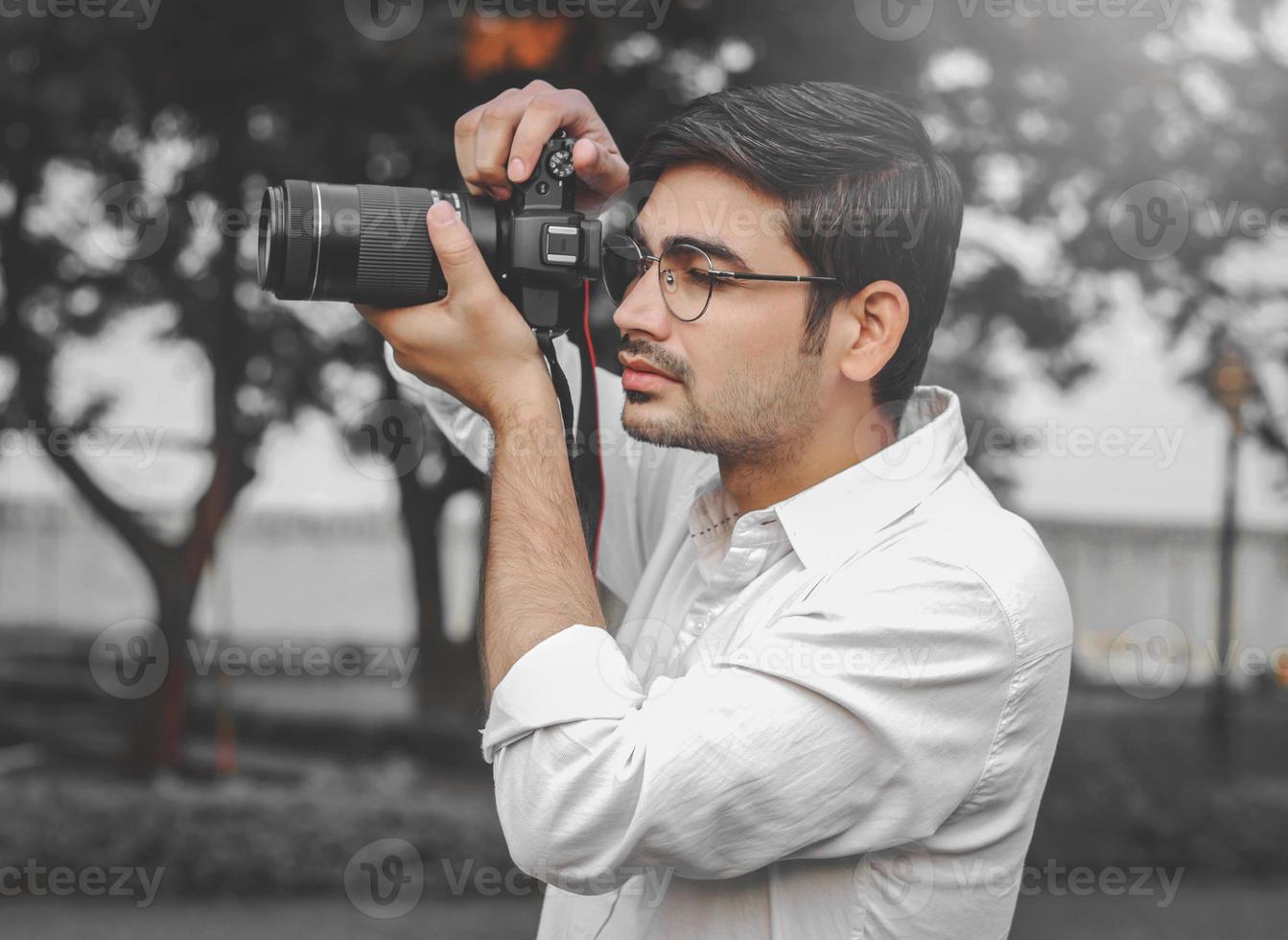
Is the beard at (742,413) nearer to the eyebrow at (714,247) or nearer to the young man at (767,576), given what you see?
the young man at (767,576)

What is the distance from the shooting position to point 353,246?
1589 mm

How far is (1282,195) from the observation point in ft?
19.4

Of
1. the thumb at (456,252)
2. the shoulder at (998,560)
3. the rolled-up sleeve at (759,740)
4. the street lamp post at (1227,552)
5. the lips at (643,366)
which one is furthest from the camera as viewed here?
the street lamp post at (1227,552)

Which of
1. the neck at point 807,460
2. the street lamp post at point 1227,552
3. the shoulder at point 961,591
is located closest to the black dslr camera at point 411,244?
the neck at point 807,460

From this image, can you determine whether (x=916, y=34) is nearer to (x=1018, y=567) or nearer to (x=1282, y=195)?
(x=1282, y=195)

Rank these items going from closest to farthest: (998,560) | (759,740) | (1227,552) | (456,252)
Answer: (759,740)
(998,560)
(456,252)
(1227,552)

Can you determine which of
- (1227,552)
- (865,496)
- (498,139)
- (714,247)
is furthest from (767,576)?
(1227,552)

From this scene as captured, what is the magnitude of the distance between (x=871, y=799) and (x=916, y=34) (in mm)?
4027

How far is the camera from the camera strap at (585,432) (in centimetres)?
169

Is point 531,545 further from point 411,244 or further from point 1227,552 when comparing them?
point 1227,552

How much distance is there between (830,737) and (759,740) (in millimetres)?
75

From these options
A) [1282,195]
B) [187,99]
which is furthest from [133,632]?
[1282,195]

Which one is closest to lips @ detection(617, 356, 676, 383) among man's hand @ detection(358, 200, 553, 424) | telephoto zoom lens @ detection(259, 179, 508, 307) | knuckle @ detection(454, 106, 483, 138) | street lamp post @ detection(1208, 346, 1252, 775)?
man's hand @ detection(358, 200, 553, 424)

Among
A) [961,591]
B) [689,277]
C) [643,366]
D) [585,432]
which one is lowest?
[961,591]
